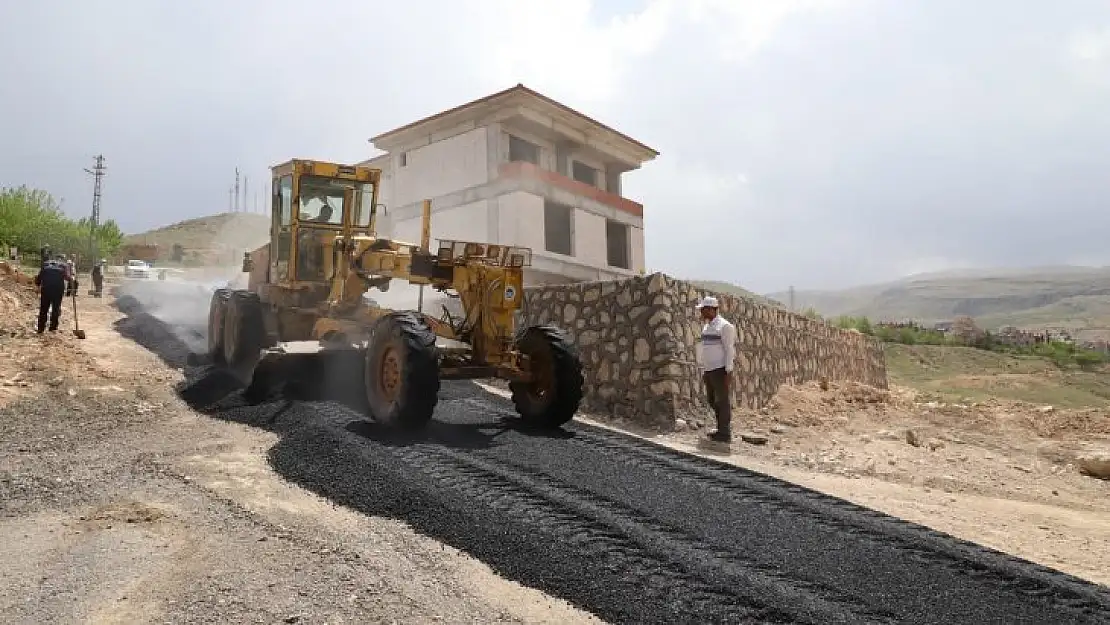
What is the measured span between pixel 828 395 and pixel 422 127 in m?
16.0

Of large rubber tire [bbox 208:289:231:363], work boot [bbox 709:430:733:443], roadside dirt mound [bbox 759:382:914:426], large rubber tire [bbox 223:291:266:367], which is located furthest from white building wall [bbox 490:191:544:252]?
work boot [bbox 709:430:733:443]

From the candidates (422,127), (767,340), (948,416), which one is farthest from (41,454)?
(422,127)

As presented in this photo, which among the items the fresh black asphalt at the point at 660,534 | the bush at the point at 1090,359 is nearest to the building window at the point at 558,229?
the fresh black asphalt at the point at 660,534

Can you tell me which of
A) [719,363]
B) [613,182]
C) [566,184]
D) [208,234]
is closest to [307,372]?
[719,363]

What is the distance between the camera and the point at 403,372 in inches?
247

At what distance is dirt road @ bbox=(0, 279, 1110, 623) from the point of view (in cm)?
351

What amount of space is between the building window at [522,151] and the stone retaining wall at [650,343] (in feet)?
41.3

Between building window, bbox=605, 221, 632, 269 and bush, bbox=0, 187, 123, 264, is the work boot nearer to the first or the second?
building window, bbox=605, 221, 632, 269

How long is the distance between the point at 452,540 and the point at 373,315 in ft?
14.2

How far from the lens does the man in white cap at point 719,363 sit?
26.0 ft

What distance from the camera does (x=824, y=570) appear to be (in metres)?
4.05

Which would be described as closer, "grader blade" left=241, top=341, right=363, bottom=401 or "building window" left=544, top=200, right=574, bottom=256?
A: "grader blade" left=241, top=341, right=363, bottom=401

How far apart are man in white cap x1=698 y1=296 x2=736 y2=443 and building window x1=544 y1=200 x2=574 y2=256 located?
15470 millimetres

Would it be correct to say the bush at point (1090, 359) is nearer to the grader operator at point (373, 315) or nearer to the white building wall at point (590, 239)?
the white building wall at point (590, 239)
